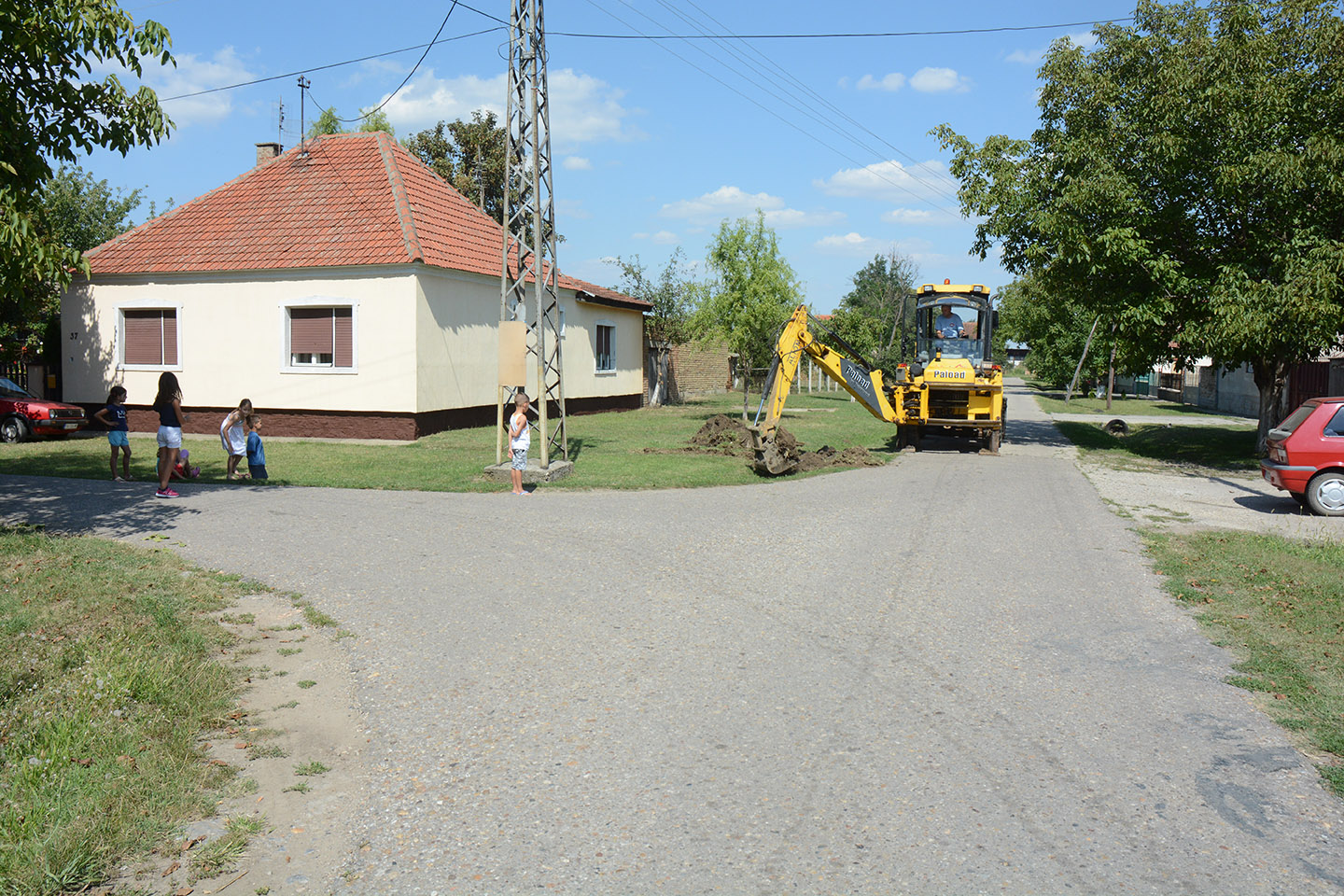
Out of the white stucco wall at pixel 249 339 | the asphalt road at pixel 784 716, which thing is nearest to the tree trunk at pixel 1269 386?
the asphalt road at pixel 784 716

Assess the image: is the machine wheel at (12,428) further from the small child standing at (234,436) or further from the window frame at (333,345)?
the small child standing at (234,436)

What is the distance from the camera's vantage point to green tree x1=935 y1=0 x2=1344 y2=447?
18.1 metres

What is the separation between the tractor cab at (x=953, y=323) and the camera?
69.6ft

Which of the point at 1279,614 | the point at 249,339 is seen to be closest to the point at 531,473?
the point at 1279,614

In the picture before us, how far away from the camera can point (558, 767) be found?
465 centimetres

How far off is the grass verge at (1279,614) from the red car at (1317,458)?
8.96 feet

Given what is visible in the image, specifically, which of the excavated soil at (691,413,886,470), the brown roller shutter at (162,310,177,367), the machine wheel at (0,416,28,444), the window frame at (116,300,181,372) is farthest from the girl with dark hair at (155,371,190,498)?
the brown roller shutter at (162,310,177,367)

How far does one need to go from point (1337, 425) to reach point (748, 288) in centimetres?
1631

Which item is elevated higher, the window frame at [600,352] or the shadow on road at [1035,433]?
the window frame at [600,352]

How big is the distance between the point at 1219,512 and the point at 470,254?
17.2 metres

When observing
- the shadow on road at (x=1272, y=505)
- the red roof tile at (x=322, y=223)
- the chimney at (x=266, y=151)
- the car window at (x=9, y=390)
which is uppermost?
the chimney at (x=266, y=151)

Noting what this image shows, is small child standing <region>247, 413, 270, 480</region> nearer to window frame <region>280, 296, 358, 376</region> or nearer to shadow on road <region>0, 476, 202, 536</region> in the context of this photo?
shadow on road <region>0, 476, 202, 536</region>

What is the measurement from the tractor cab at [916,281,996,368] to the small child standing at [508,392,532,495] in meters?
10.9

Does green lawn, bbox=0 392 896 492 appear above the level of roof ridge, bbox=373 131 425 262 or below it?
below
